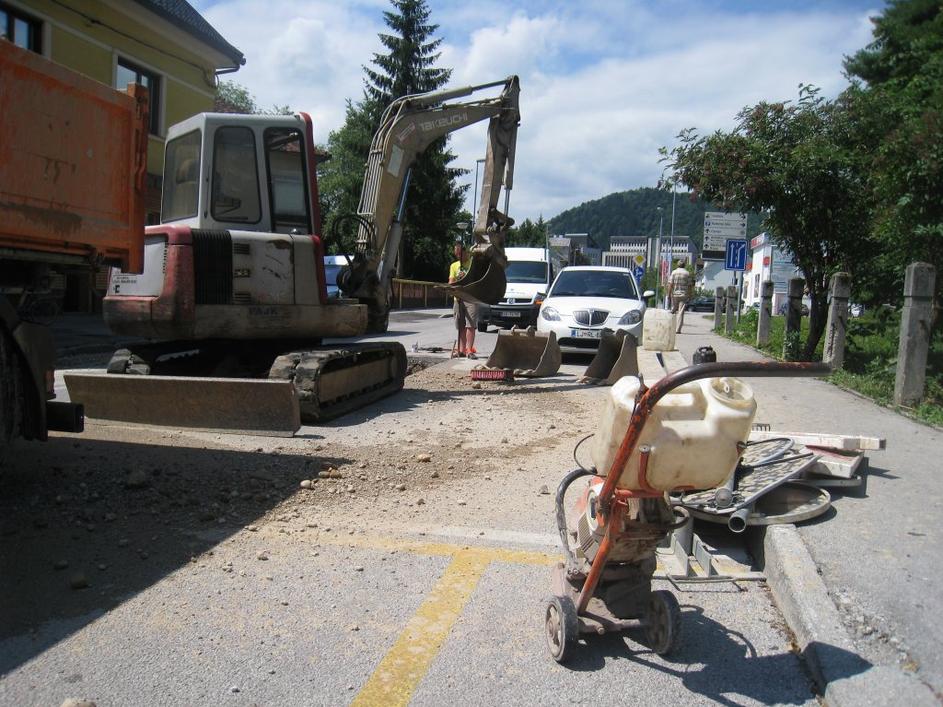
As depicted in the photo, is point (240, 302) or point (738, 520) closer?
point (738, 520)

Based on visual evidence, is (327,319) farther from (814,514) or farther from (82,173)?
(814,514)

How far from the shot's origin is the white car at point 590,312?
13195 millimetres

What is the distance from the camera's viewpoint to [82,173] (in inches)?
204

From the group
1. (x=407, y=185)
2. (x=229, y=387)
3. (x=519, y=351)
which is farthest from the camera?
(x=519, y=351)

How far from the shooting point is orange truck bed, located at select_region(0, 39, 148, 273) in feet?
15.2

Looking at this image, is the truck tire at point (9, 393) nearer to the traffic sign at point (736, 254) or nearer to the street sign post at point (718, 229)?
the traffic sign at point (736, 254)

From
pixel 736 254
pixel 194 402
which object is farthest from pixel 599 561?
pixel 736 254

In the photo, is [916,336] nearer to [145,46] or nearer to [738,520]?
[738,520]

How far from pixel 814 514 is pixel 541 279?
17.7 meters

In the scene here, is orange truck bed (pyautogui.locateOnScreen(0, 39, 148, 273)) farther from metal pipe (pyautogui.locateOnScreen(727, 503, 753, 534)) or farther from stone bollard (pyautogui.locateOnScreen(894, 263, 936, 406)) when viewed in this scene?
stone bollard (pyautogui.locateOnScreen(894, 263, 936, 406))

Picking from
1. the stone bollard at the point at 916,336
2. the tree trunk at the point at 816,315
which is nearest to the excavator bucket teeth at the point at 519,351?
the tree trunk at the point at 816,315

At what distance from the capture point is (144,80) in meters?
21.2

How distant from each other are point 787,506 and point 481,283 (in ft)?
22.0

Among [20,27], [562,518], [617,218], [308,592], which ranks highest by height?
[617,218]
